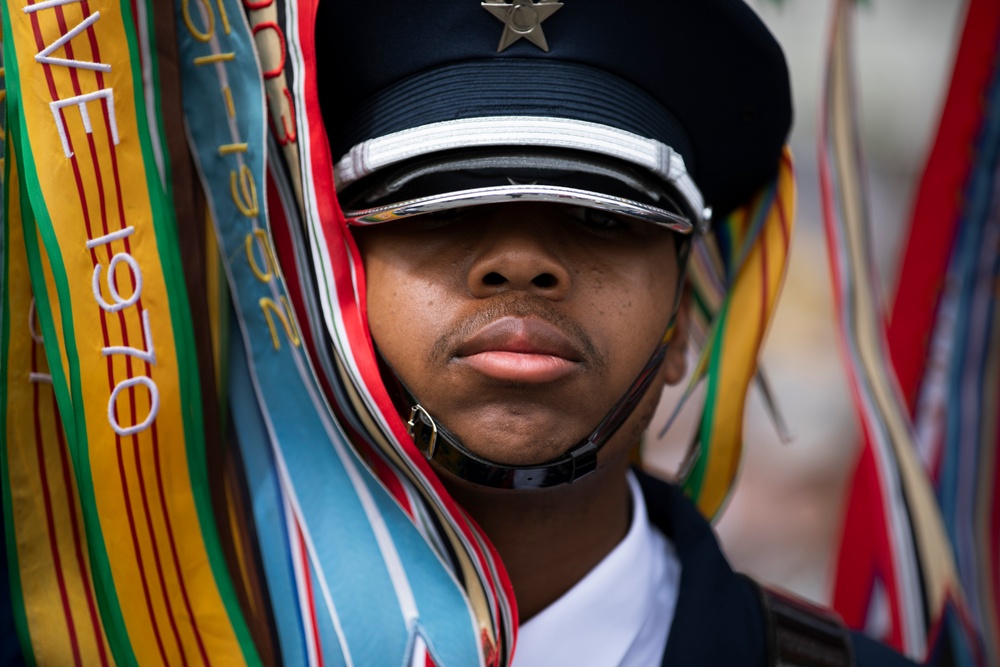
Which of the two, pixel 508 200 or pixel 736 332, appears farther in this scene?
pixel 736 332

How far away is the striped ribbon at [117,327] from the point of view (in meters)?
1.49

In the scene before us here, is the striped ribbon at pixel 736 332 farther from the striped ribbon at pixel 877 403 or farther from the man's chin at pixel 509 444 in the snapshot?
the man's chin at pixel 509 444

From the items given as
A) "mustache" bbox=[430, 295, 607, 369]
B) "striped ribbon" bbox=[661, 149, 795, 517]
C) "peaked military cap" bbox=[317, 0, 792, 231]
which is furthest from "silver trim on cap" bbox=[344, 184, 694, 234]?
"striped ribbon" bbox=[661, 149, 795, 517]

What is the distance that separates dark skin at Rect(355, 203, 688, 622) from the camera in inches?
64.9

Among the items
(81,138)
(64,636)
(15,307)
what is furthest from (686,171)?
(64,636)

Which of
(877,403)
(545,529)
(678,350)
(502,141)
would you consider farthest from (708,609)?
(502,141)

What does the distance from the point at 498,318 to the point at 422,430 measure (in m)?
0.21

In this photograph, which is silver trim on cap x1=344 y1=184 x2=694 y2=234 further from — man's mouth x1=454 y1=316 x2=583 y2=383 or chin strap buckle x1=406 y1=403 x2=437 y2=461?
chin strap buckle x1=406 y1=403 x2=437 y2=461

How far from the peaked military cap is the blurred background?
267 cm

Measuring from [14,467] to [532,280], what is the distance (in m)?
0.79

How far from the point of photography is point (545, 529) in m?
1.90

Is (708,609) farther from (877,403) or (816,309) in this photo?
(816,309)

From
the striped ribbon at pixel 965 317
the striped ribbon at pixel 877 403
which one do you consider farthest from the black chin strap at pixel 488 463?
the striped ribbon at pixel 965 317

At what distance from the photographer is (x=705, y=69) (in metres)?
1.87
